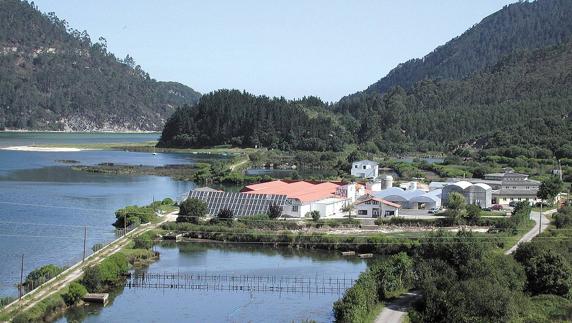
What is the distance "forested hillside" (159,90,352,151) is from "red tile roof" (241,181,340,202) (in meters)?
41.8

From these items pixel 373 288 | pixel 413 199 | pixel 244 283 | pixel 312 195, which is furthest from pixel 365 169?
pixel 373 288

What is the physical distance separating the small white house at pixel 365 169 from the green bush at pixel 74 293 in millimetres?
37930

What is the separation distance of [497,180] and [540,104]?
42519 millimetres

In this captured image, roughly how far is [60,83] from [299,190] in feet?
433

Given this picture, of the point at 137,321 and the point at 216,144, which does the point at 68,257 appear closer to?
the point at 137,321

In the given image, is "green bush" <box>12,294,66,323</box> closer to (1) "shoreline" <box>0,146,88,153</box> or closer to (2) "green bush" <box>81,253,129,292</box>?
(2) "green bush" <box>81,253,129,292</box>

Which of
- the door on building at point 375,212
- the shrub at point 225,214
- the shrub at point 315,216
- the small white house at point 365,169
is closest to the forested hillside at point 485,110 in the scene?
the small white house at point 365,169

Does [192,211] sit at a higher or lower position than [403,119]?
lower

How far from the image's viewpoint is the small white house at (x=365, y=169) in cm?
6009

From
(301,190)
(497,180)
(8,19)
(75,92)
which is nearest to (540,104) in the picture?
(497,180)

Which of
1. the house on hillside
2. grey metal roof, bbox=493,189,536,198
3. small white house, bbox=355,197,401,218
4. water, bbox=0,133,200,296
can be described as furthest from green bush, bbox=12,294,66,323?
grey metal roof, bbox=493,189,536,198

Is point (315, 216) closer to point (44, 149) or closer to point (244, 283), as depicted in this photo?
point (244, 283)

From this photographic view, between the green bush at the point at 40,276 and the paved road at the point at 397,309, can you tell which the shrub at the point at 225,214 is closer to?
the green bush at the point at 40,276

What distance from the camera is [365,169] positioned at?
60.9 metres
